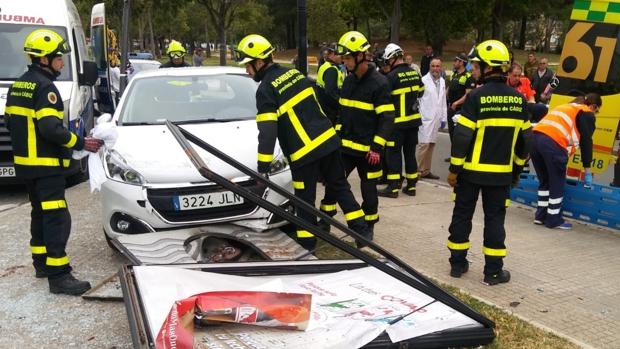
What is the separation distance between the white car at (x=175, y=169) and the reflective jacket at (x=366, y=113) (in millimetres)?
742

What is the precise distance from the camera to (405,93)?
7.49 metres

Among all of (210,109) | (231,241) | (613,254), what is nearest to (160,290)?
(231,241)

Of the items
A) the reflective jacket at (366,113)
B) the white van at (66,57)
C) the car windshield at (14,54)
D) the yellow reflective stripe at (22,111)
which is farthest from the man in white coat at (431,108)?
the yellow reflective stripe at (22,111)

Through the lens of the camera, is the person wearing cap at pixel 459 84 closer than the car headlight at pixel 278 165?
No

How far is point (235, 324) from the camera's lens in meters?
3.41

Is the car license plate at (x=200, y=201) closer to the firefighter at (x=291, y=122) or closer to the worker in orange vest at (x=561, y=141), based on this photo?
the firefighter at (x=291, y=122)

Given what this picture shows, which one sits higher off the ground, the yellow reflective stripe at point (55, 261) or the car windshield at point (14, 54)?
the car windshield at point (14, 54)

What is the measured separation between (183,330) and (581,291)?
3154mm

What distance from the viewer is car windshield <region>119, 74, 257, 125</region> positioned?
5.98 meters

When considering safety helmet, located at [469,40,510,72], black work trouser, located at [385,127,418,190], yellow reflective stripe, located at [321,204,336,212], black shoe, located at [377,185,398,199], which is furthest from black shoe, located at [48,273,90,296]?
black shoe, located at [377,185,398,199]

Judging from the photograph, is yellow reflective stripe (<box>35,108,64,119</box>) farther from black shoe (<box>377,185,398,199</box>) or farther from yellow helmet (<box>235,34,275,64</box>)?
black shoe (<box>377,185,398,199</box>)

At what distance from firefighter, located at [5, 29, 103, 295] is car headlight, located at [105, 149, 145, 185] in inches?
14.5

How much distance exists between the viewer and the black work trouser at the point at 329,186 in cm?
502

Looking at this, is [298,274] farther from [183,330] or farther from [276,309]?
[183,330]
